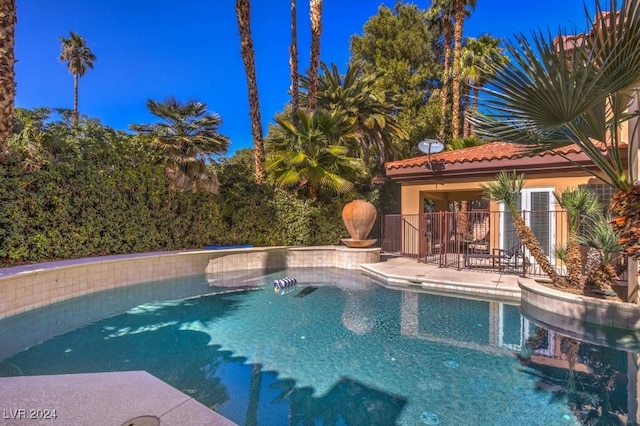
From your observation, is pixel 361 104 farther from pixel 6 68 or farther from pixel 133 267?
pixel 6 68

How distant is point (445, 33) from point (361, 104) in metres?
8.97

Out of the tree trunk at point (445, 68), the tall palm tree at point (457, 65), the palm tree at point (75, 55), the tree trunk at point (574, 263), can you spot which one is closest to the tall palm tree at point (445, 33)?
the tree trunk at point (445, 68)

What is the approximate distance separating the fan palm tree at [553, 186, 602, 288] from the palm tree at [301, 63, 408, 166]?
1117cm

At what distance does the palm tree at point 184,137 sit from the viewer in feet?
38.7

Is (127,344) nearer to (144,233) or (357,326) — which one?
(357,326)

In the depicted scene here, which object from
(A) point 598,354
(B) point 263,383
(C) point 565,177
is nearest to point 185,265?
(B) point 263,383

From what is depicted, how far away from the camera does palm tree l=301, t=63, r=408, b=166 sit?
1830 cm

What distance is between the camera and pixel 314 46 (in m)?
16.1

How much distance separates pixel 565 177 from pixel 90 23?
24.2 m

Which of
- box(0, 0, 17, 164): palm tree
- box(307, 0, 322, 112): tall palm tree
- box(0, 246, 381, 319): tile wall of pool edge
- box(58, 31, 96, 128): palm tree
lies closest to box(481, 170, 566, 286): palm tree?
box(0, 246, 381, 319): tile wall of pool edge

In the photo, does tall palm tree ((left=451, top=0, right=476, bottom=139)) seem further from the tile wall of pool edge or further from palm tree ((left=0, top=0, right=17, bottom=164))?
palm tree ((left=0, top=0, right=17, bottom=164))

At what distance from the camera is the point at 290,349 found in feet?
18.1

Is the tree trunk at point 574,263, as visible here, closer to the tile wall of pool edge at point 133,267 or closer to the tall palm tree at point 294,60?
the tile wall of pool edge at point 133,267

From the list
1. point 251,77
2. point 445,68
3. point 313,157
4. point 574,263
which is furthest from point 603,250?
point 445,68
